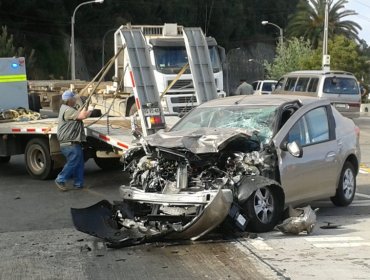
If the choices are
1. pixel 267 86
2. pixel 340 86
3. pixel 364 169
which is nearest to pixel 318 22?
pixel 267 86

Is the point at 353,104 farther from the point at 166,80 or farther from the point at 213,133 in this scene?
the point at 213,133

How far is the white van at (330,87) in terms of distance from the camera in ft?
76.4

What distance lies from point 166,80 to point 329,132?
33.0ft

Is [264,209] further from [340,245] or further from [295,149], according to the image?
[340,245]

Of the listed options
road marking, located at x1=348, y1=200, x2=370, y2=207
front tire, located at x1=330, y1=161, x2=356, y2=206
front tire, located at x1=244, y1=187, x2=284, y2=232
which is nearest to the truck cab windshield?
road marking, located at x1=348, y1=200, x2=370, y2=207

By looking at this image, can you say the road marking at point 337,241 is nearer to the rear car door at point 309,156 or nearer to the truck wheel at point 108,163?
the rear car door at point 309,156

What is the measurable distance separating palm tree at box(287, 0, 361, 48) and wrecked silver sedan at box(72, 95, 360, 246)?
187ft

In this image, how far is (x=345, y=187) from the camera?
9359 millimetres

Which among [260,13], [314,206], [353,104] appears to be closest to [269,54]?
[260,13]

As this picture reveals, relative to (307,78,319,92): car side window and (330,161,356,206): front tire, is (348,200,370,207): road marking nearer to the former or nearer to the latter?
(330,161,356,206): front tire

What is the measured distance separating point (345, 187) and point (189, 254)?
3511 millimetres

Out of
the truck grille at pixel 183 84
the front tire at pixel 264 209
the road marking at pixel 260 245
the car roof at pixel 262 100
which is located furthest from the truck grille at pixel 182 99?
the road marking at pixel 260 245

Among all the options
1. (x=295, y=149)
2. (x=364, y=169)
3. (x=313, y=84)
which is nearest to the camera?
(x=295, y=149)

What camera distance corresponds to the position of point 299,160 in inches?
318
